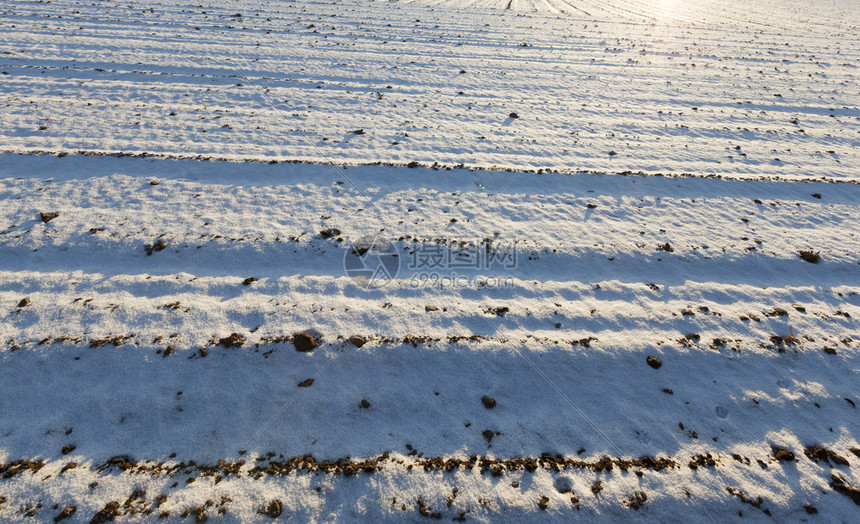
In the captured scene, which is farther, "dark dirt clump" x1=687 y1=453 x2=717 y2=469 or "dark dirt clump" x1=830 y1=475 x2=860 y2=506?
"dark dirt clump" x1=687 y1=453 x2=717 y2=469

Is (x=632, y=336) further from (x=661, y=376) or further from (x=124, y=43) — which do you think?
(x=124, y=43)

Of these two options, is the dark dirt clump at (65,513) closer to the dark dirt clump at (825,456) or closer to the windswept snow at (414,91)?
the windswept snow at (414,91)

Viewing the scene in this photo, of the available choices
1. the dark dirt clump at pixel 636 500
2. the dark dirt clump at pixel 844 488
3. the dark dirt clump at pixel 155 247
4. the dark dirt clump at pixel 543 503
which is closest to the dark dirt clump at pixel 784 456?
the dark dirt clump at pixel 844 488

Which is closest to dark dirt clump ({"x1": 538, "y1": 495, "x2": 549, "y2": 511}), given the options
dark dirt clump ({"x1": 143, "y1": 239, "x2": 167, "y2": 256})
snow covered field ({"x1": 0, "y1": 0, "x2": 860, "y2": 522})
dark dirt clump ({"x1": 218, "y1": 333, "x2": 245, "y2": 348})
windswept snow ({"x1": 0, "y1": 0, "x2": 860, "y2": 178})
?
snow covered field ({"x1": 0, "y1": 0, "x2": 860, "y2": 522})

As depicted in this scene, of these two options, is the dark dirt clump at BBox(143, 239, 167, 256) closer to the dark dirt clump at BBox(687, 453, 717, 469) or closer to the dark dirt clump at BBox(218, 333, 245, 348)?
the dark dirt clump at BBox(218, 333, 245, 348)

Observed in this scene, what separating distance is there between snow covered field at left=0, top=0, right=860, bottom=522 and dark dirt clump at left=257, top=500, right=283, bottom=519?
1 centimetres

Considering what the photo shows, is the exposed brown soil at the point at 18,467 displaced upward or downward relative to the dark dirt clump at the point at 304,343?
downward

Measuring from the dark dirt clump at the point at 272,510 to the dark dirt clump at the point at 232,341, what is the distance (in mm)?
928

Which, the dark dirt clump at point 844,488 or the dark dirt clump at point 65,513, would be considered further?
the dark dirt clump at point 844,488

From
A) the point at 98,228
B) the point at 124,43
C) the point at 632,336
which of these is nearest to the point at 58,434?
the point at 98,228

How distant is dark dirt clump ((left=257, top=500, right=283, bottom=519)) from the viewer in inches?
68.4

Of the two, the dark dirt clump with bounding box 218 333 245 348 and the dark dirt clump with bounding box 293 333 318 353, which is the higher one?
the dark dirt clump with bounding box 293 333 318 353

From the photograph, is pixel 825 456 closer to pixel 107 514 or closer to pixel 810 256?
pixel 810 256

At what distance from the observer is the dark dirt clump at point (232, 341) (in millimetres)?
2328
